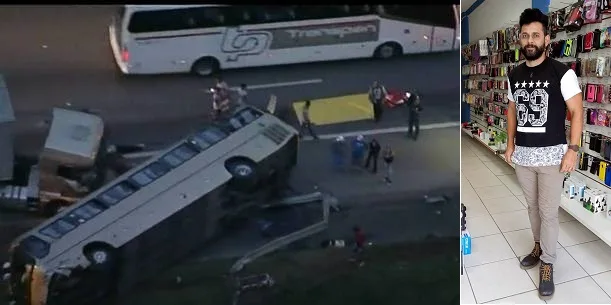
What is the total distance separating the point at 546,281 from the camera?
2207 millimetres

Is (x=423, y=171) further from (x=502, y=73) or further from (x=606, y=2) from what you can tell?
(x=502, y=73)

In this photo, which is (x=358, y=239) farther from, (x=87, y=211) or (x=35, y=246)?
(x=35, y=246)

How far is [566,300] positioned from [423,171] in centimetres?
134

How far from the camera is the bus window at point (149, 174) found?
1517 millimetres

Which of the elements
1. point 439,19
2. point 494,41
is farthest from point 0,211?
point 494,41

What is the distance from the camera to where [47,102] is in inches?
57.5

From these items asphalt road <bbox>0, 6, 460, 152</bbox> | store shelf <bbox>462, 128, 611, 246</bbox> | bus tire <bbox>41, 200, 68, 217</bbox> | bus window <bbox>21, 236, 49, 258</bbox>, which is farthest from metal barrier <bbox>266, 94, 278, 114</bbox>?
store shelf <bbox>462, 128, 611, 246</bbox>

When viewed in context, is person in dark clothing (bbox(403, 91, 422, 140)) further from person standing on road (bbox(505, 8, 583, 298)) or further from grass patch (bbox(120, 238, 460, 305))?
person standing on road (bbox(505, 8, 583, 298))

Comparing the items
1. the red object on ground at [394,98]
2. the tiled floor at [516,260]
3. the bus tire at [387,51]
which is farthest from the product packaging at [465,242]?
the bus tire at [387,51]

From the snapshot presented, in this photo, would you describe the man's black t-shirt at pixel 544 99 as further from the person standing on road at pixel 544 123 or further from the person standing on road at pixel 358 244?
the person standing on road at pixel 358 244

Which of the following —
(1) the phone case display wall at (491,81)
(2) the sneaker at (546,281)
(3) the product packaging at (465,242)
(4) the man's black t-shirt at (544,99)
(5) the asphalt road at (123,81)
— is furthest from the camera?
(1) the phone case display wall at (491,81)

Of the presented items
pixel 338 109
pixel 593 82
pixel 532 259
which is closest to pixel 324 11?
pixel 338 109

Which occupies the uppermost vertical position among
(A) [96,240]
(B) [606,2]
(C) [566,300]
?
(B) [606,2]

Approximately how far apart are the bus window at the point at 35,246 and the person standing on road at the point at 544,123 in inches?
89.9
